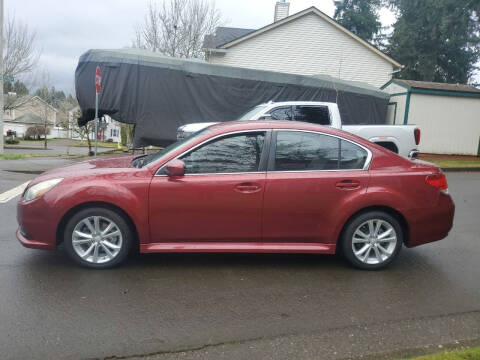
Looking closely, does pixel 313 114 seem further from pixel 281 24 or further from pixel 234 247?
pixel 281 24

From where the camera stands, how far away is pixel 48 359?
107 inches

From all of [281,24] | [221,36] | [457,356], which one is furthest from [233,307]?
[221,36]

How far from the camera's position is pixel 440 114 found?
16.3 meters

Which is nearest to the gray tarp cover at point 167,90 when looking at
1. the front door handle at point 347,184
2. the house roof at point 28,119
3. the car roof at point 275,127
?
the car roof at point 275,127

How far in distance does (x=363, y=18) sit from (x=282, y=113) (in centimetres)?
3716

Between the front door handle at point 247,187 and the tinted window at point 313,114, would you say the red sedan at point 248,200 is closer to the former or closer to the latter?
the front door handle at point 247,187

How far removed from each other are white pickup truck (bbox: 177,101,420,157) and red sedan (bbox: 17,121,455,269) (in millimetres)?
4114

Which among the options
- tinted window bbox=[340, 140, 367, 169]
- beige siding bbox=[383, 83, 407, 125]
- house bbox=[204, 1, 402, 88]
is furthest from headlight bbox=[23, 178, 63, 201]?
house bbox=[204, 1, 402, 88]

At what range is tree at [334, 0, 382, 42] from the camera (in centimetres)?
4100

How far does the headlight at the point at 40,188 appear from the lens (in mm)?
4152

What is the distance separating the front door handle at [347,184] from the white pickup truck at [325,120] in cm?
424

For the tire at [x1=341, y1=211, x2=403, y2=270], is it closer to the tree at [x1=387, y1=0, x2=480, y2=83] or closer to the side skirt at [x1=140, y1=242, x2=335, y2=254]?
the side skirt at [x1=140, y1=242, x2=335, y2=254]

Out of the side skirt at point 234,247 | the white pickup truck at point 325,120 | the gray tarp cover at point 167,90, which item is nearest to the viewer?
the side skirt at point 234,247

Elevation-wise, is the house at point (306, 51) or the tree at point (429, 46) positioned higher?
the tree at point (429, 46)
